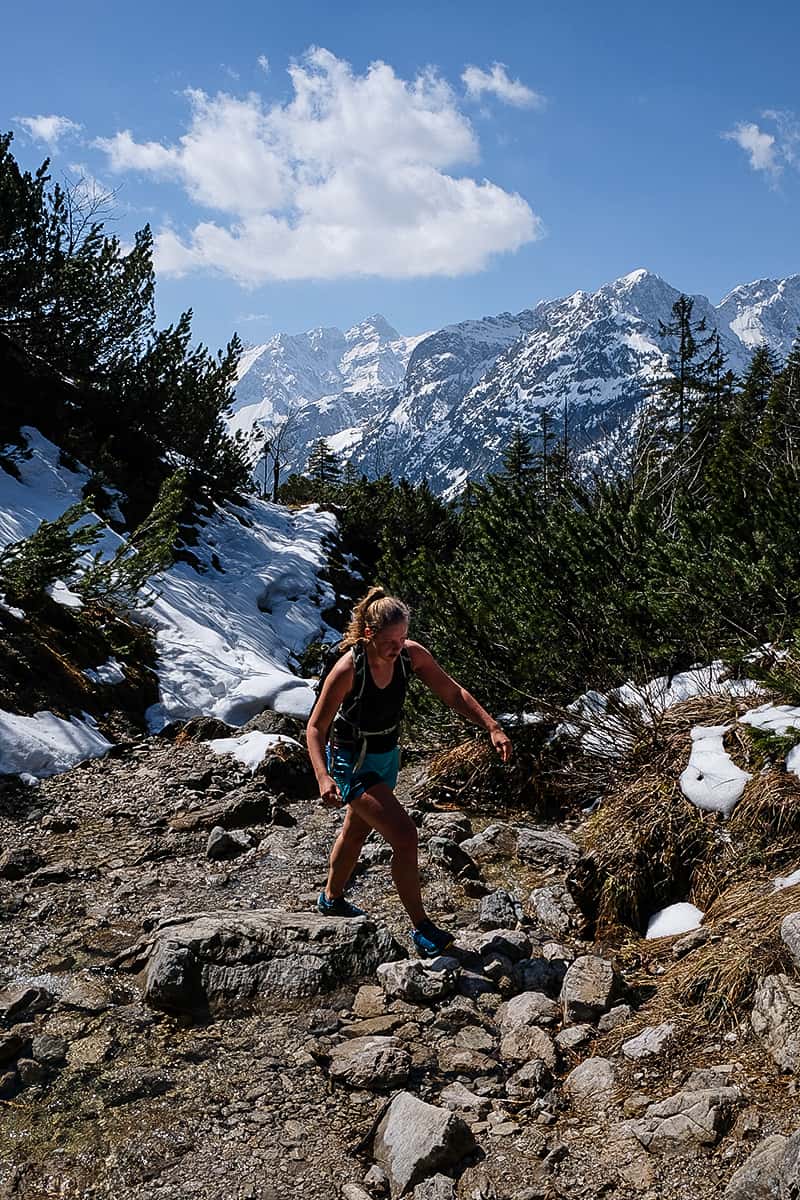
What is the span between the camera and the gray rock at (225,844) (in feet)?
17.7

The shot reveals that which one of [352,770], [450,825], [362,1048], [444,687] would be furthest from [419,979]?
[450,825]

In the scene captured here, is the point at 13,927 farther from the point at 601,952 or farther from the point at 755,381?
the point at 755,381

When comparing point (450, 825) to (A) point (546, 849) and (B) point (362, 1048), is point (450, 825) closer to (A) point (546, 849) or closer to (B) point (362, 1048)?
(A) point (546, 849)

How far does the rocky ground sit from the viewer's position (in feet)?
8.04

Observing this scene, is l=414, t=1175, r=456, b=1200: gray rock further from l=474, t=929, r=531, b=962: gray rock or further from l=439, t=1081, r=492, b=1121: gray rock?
l=474, t=929, r=531, b=962: gray rock

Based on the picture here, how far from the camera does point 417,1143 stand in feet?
8.27

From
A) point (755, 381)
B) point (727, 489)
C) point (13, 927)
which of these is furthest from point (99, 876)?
point (755, 381)

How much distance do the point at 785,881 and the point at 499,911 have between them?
57.0 inches

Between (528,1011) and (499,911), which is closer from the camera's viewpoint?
(528,1011)

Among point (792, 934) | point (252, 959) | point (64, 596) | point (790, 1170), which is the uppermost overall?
point (64, 596)

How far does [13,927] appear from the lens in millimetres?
4410

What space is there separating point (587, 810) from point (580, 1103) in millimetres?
2818

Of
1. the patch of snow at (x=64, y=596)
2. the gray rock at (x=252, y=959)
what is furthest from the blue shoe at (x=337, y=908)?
the patch of snow at (x=64, y=596)

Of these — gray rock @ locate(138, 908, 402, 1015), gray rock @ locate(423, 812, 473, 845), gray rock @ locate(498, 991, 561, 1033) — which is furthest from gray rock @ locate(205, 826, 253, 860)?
gray rock @ locate(498, 991, 561, 1033)
